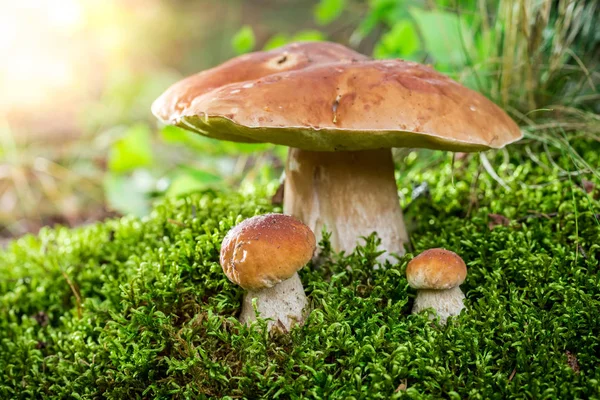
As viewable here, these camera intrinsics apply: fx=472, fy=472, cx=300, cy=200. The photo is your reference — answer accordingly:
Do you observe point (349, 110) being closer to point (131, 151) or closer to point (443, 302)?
point (443, 302)

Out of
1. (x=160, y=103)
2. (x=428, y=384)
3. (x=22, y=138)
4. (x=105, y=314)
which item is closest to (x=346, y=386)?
(x=428, y=384)

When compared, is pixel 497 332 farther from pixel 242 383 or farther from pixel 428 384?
pixel 242 383

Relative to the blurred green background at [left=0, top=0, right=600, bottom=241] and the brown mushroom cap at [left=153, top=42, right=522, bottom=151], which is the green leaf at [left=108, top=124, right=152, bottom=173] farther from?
the brown mushroom cap at [left=153, top=42, right=522, bottom=151]

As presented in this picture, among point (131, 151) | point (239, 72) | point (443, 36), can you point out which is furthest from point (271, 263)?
point (131, 151)

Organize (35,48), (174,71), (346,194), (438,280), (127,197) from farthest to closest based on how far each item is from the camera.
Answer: (174,71), (35,48), (127,197), (346,194), (438,280)

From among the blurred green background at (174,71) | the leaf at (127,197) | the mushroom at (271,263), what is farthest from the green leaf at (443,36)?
the leaf at (127,197)

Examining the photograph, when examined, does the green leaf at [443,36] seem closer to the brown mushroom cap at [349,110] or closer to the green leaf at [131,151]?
the brown mushroom cap at [349,110]

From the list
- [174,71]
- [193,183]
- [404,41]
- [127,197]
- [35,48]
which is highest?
[404,41]
